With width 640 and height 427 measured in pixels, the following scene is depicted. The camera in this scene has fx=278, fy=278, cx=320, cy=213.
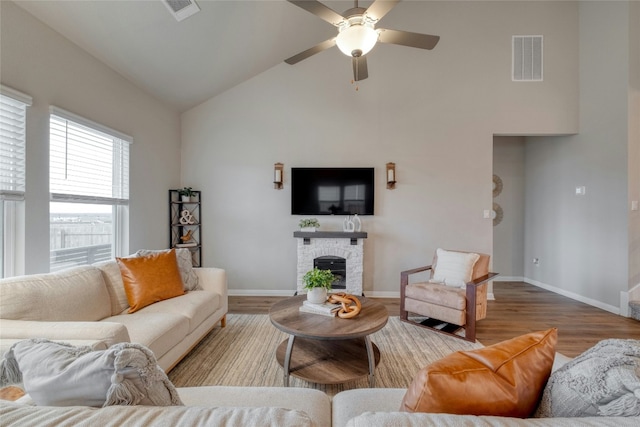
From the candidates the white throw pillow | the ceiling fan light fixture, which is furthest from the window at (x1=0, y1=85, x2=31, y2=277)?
the ceiling fan light fixture

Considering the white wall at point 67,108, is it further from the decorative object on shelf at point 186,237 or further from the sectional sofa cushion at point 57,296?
the sectional sofa cushion at point 57,296

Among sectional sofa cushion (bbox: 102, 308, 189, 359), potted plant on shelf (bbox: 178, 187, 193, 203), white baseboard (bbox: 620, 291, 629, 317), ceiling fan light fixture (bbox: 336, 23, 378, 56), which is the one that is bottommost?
white baseboard (bbox: 620, 291, 629, 317)

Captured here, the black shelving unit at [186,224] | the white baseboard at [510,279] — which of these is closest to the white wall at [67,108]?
the black shelving unit at [186,224]

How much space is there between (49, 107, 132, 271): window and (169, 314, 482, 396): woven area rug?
4.97 feet

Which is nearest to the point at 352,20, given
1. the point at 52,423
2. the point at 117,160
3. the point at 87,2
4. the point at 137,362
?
the point at 87,2

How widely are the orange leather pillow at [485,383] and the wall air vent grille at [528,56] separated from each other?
15.5ft

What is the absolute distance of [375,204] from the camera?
4.27 metres

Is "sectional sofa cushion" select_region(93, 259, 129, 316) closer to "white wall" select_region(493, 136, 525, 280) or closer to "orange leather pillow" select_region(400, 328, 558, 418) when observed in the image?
"orange leather pillow" select_region(400, 328, 558, 418)

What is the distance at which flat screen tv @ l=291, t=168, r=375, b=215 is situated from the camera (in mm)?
4227

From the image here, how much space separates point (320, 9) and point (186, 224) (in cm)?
339

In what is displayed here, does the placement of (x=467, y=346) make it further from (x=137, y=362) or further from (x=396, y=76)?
(x=396, y=76)

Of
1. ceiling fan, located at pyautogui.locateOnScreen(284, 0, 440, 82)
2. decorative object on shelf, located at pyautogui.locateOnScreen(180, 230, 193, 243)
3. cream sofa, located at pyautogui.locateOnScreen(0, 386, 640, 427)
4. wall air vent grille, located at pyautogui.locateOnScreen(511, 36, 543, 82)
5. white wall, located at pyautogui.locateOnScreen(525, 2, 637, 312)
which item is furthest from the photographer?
decorative object on shelf, located at pyautogui.locateOnScreen(180, 230, 193, 243)

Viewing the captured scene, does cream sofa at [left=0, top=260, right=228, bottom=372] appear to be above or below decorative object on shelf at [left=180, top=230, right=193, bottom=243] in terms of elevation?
below

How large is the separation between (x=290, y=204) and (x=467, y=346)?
2.88 metres
